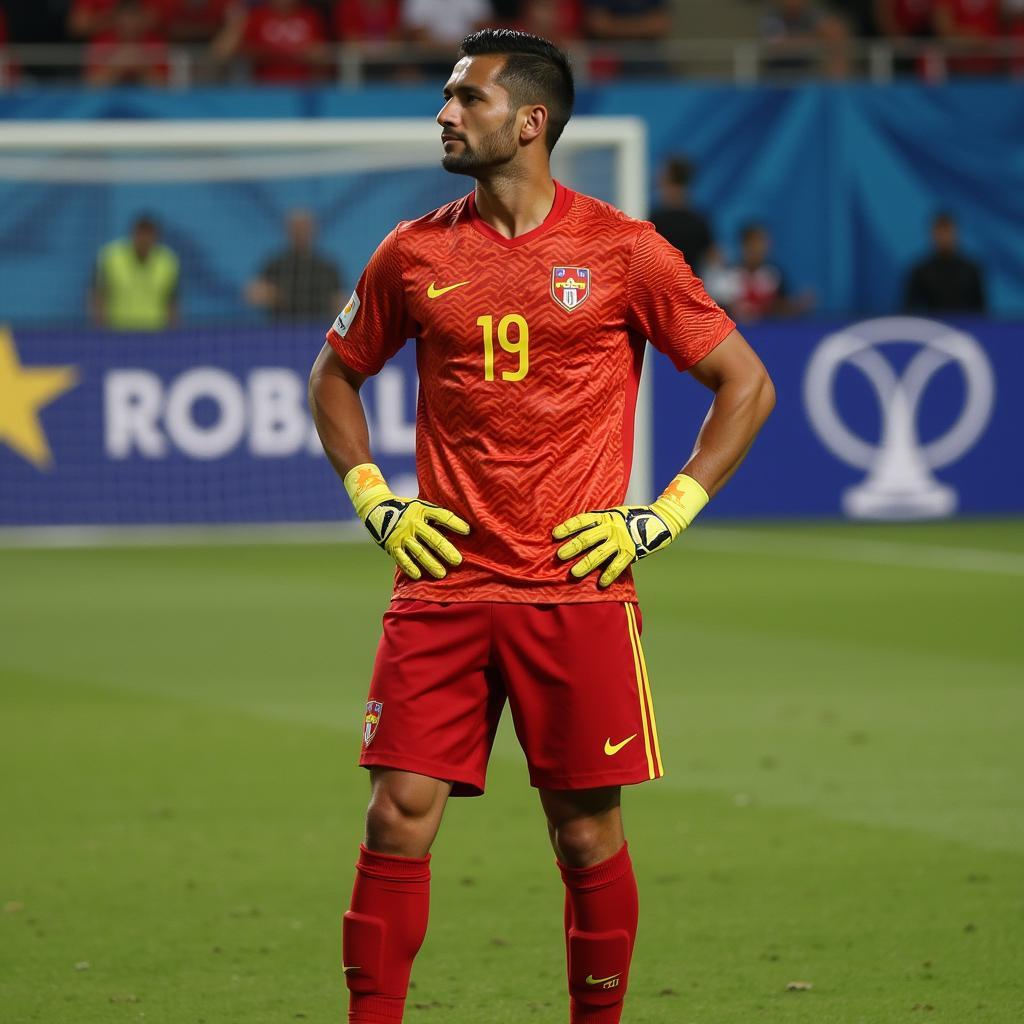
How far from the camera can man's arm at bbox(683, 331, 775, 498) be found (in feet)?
13.5

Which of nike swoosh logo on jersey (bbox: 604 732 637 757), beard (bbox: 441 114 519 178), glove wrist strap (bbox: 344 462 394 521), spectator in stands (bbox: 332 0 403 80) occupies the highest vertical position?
spectator in stands (bbox: 332 0 403 80)

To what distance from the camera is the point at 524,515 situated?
398 cm

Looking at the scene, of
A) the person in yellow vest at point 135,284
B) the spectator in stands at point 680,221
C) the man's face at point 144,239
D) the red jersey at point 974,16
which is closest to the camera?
the man's face at point 144,239

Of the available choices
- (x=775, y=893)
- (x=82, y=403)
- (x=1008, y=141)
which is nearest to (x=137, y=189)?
(x=82, y=403)

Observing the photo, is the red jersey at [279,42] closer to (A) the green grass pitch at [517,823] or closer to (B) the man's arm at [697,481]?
(A) the green grass pitch at [517,823]

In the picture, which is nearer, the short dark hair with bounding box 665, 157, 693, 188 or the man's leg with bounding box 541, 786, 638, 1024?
the man's leg with bounding box 541, 786, 638, 1024

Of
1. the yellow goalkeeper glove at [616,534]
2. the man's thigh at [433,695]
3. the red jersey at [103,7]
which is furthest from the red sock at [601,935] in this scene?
the red jersey at [103,7]

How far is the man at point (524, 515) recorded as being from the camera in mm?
3961

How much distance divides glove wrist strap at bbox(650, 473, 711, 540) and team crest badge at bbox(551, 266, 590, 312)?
1.34 feet

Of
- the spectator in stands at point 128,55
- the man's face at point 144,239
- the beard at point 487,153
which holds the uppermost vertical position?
the spectator in stands at point 128,55

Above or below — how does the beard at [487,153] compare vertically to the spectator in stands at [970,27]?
below

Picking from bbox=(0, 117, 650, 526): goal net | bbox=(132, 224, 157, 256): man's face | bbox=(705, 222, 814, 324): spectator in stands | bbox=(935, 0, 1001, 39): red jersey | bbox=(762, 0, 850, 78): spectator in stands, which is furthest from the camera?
bbox=(935, 0, 1001, 39): red jersey

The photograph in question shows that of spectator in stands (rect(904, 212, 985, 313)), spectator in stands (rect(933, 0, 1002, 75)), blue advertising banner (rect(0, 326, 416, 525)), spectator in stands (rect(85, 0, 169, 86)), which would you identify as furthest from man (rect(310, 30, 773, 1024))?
spectator in stands (rect(933, 0, 1002, 75))

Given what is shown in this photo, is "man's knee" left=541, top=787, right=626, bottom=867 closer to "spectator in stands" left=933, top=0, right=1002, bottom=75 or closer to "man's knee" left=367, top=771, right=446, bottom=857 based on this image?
"man's knee" left=367, top=771, right=446, bottom=857
